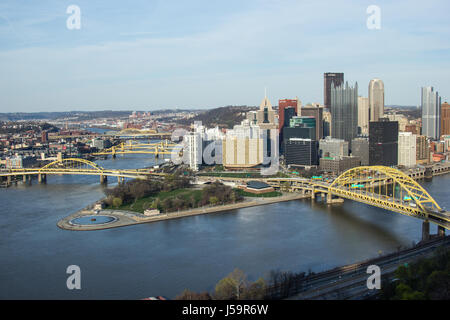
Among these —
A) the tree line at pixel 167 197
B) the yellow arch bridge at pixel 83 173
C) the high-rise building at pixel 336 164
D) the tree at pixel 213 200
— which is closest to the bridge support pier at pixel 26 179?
the yellow arch bridge at pixel 83 173

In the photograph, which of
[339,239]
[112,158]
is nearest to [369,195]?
[339,239]

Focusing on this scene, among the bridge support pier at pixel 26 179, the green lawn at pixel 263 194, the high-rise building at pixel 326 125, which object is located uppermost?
the high-rise building at pixel 326 125

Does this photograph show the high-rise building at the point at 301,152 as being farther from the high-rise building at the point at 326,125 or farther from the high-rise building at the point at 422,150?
the high-rise building at the point at 326,125

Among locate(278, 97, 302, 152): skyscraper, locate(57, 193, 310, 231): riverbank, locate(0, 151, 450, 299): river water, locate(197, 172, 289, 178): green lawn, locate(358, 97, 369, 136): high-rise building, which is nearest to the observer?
locate(0, 151, 450, 299): river water

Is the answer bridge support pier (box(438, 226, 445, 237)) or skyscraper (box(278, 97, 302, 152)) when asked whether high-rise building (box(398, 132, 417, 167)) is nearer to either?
skyscraper (box(278, 97, 302, 152))

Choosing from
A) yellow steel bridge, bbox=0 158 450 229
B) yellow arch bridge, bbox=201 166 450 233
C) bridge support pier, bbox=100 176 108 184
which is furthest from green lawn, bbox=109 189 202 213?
bridge support pier, bbox=100 176 108 184

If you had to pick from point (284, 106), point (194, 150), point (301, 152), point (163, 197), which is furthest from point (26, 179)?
point (284, 106)
